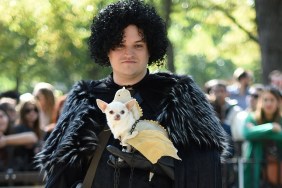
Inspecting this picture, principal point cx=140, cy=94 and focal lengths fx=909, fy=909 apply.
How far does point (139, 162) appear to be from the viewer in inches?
202

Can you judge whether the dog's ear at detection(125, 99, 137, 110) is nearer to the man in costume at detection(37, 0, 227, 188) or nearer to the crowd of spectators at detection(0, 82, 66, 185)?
the man in costume at detection(37, 0, 227, 188)

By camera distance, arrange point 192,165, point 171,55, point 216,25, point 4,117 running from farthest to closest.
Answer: point 216,25
point 171,55
point 4,117
point 192,165

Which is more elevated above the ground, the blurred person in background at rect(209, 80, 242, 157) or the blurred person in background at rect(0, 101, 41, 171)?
the blurred person in background at rect(209, 80, 242, 157)

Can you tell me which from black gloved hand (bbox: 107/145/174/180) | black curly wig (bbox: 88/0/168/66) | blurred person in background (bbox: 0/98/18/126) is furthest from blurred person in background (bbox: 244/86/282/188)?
black gloved hand (bbox: 107/145/174/180)

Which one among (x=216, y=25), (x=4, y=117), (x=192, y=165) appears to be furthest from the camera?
(x=216, y=25)

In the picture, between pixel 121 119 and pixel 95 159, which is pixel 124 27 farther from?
pixel 95 159

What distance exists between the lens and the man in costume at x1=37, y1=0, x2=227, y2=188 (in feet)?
17.1

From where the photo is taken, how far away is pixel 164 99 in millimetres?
5480

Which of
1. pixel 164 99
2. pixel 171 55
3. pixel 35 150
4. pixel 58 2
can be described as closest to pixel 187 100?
pixel 164 99

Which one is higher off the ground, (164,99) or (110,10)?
(110,10)

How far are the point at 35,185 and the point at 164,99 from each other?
528 centimetres

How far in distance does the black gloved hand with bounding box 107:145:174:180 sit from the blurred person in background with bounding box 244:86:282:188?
5677mm

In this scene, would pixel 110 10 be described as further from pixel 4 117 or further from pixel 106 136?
pixel 4 117

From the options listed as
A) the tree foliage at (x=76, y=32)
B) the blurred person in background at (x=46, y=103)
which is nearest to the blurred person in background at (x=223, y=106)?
the tree foliage at (x=76, y=32)
